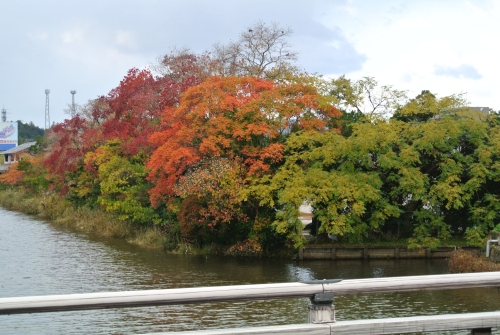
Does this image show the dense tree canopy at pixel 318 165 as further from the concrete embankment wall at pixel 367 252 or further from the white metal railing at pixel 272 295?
the white metal railing at pixel 272 295

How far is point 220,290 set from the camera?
3799 mm

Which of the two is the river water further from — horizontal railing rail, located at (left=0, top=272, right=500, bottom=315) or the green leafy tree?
horizontal railing rail, located at (left=0, top=272, right=500, bottom=315)

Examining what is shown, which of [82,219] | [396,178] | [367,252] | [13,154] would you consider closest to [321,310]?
[367,252]

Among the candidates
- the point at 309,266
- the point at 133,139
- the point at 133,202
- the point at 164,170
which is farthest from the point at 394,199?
the point at 133,139

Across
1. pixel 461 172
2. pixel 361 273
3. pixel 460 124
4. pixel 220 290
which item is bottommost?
pixel 361 273

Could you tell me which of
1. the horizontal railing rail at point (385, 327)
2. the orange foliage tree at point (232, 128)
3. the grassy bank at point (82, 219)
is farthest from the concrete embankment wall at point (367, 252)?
the horizontal railing rail at point (385, 327)

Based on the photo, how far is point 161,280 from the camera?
19.9 meters

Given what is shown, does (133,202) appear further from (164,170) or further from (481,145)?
(481,145)

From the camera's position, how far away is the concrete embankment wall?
24500mm

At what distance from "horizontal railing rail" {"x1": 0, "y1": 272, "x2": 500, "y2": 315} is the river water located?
6476mm

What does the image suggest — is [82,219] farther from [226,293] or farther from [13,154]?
A: [13,154]

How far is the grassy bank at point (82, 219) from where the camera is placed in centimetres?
2927

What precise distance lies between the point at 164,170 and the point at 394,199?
32.4ft

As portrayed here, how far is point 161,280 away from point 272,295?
1657cm
